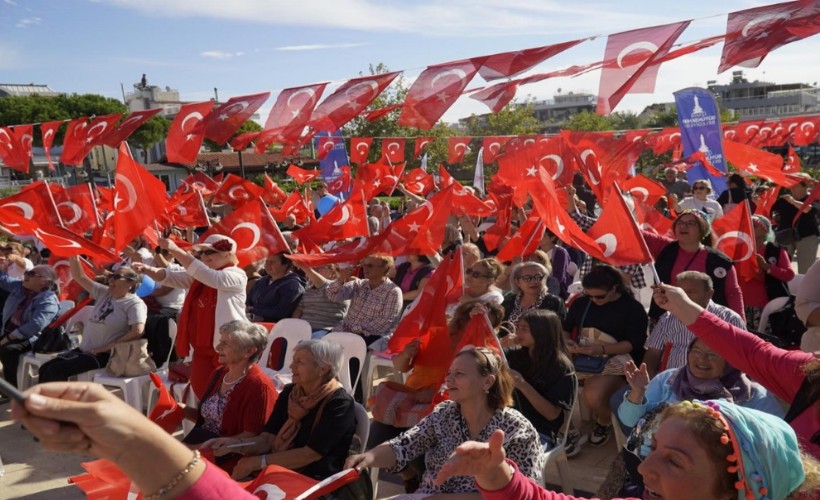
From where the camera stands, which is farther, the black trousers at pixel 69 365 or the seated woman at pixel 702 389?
the black trousers at pixel 69 365

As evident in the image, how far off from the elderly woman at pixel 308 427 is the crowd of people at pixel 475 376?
0.03 feet

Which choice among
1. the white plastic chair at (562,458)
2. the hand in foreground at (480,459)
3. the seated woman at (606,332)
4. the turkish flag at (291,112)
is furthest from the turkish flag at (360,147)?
the hand in foreground at (480,459)

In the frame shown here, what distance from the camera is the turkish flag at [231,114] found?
27.0ft

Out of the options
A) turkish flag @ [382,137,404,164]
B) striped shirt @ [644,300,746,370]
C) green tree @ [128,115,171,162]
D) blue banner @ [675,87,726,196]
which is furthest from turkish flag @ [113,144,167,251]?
green tree @ [128,115,171,162]

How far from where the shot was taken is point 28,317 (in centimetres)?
775

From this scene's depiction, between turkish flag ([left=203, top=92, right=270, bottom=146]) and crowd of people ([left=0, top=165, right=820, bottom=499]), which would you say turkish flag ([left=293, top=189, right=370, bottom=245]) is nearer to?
crowd of people ([left=0, top=165, right=820, bottom=499])

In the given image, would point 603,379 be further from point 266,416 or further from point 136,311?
point 136,311

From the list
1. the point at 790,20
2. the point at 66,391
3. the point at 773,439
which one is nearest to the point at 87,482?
the point at 66,391

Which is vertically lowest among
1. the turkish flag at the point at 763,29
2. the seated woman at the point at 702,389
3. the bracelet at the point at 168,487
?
the seated woman at the point at 702,389

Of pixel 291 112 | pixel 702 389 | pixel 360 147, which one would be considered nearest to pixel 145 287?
pixel 291 112

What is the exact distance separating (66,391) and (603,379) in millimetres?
4563

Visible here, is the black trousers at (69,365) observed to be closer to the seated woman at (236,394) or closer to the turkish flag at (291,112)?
the seated woman at (236,394)

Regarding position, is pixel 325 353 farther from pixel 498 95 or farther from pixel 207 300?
pixel 498 95

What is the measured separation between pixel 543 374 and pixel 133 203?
14.2 feet
